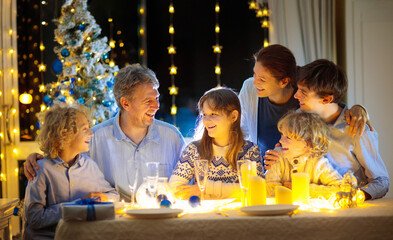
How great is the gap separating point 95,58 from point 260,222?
3094mm

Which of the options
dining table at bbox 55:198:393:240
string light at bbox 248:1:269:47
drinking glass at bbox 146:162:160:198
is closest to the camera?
dining table at bbox 55:198:393:240

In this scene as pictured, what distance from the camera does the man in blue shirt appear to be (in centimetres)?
314

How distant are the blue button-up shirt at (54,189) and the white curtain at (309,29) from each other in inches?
110

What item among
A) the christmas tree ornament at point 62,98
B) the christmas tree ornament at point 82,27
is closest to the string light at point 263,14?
the christmas tree ornament at point 82,27

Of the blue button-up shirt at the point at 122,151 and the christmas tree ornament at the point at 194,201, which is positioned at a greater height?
the blue button-up shirt at the point at 122,151

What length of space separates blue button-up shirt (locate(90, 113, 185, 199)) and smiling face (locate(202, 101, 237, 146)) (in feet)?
1.22

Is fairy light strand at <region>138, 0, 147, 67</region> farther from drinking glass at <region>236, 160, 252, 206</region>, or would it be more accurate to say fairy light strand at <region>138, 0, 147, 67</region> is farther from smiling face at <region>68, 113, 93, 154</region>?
drinking glass at <region>236, 160, 252, 206</region>

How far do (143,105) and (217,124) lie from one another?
0.52 meters

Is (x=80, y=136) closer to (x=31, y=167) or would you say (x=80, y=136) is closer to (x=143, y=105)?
(x=31, y=167)

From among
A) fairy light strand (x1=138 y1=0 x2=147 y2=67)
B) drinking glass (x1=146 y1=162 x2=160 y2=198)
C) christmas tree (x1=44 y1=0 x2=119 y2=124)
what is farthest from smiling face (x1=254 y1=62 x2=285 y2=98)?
fairy light strand (x1=138 y1=0 x2=147 y2=67)

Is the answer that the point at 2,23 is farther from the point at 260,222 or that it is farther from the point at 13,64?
the point at 260,222

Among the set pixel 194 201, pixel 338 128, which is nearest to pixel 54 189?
pixel 194 201

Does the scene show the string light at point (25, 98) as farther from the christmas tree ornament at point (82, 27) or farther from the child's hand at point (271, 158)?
the child's hand at point (271, 158)

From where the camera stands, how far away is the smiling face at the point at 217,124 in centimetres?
294
